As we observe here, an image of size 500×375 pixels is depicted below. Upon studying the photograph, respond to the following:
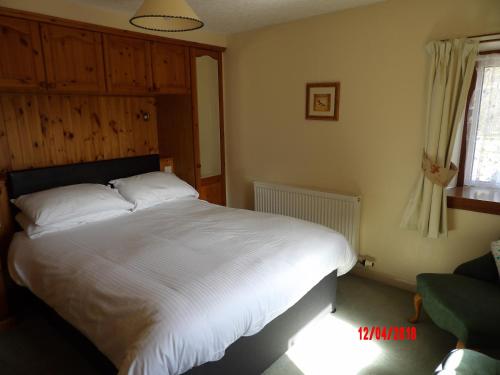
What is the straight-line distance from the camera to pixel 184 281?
5.86ft

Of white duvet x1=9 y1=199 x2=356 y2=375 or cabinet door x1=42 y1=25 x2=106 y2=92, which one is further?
cabinet door x1=42 y1=25 x2=106 y2=92

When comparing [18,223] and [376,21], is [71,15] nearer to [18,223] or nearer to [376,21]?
[18,223]

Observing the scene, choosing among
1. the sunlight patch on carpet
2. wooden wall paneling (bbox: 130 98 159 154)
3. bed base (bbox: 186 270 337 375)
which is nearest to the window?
bed base (bbox: 186 270 337 375)

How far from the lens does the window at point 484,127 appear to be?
2633 millimetres

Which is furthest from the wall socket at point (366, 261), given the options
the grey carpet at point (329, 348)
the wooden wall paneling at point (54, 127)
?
the wooden wall paneling at point (54, 127)

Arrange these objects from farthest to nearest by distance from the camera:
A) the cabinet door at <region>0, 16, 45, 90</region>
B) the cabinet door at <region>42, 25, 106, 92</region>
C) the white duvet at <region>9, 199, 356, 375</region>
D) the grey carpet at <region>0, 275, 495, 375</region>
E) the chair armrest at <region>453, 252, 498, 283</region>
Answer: the cabinet door at <region>42, 25, 106, 92</region>, the cabinet door at <region>0, 16, 45, 90</region>, the chair armrest at <region>453, 252, 498, 283</region>, the grey carpet at <region>0, 275, 495, 375</region>, the white duvet at <region>9, 199, 356, 375</region>

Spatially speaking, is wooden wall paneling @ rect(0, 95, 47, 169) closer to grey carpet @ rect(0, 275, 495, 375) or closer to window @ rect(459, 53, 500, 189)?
grey carpet @ rect(0, 275, 495, 375)

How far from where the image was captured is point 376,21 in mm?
2863

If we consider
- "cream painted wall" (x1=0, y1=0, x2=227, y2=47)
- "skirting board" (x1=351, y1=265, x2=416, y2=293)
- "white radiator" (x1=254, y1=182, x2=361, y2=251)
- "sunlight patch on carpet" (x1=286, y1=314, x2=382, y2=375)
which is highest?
"cream painted wall" (x1=0, y1=0, x2=227, y2=47)

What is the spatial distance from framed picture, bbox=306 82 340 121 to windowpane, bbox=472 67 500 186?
3.67 ft

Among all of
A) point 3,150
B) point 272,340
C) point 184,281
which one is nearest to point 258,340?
point 272,340

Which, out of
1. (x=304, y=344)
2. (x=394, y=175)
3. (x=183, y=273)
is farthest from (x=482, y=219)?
(x=183, y=273)

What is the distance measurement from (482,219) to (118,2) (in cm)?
326

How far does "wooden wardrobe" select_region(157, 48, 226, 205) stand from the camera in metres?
3.70
